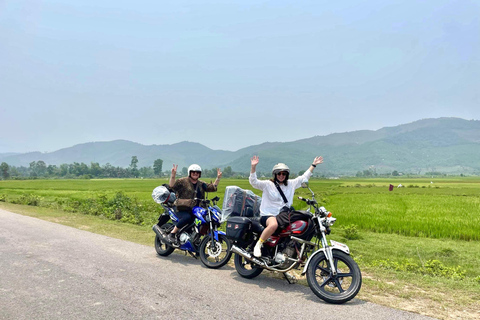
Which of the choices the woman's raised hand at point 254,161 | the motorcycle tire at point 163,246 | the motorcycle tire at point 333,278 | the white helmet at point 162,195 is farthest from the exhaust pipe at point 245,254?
the white helmet at point 162,195

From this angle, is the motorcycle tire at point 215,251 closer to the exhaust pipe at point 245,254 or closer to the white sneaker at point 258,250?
the exhaust pipe at point 245,254

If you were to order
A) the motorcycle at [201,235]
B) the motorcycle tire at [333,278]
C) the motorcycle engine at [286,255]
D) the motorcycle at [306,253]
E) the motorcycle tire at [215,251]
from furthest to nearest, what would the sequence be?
the motorcycle at [201,235], the motorcycle tire at [215,251], the motorcycle engine at [286,255], the motorcycle at [306,253], the motorcycle tire at [333,278]

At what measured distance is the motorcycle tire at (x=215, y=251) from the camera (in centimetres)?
624

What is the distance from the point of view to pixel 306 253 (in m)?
5.26

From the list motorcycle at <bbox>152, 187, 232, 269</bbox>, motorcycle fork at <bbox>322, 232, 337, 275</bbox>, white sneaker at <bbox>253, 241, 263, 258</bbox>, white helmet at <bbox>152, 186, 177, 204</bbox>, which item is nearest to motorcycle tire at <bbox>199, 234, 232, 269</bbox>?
motorcycle at <bbox>152, 187, 232, 269</bbox>

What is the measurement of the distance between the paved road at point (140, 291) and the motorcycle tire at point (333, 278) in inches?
4.8

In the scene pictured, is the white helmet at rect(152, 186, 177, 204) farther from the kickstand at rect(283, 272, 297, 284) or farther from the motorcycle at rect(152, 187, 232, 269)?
the kickstand at rect(283, 272, 297, 284)

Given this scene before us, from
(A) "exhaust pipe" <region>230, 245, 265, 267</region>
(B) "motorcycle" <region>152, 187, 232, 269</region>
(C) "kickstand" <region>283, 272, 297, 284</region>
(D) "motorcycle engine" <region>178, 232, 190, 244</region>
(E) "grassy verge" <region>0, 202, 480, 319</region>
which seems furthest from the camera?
(D) "motorcycle engine" <region>178, 232, 190, 244</region>

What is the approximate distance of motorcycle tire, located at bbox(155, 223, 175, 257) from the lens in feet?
23.6

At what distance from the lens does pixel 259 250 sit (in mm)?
5402

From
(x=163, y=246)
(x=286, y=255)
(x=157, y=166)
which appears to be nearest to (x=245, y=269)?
(x=286, y=255)

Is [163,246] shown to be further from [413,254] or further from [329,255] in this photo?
[413,254]

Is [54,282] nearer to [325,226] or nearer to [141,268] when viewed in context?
[141,268]

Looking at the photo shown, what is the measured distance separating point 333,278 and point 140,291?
271 centimetres
